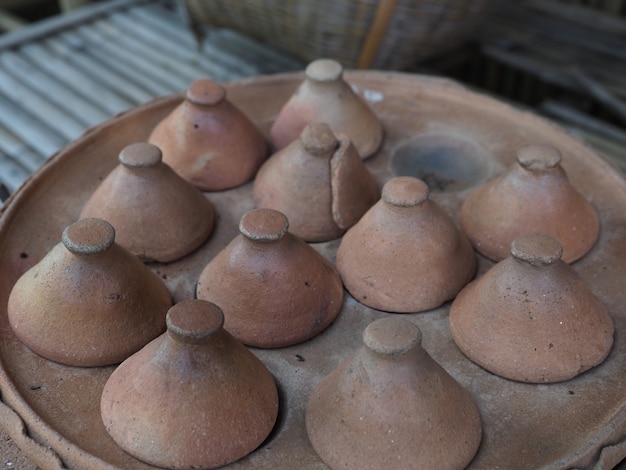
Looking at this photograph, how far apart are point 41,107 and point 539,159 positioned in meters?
1.71

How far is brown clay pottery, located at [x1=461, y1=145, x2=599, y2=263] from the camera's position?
122 centimetres

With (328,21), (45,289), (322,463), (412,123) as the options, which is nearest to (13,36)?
(328,21)

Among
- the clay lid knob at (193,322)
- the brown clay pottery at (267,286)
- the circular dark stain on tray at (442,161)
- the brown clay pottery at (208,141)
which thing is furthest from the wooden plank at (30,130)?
the clay lid knob at (193,322)

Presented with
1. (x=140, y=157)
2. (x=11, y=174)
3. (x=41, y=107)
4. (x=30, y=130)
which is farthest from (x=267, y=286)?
(x=41, y=107)

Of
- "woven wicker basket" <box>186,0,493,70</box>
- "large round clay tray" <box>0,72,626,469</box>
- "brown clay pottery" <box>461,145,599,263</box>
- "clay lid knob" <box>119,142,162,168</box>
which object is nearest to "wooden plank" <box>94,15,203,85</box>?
"woven wicker basket" <box>186,0,493,70</box>

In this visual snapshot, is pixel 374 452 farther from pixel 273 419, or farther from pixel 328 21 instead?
pixel 328 21

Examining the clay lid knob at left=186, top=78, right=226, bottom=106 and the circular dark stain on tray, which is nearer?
the clay lid knob at left=186, top=78, right=226, bottom=106

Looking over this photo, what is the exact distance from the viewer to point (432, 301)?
1.17m

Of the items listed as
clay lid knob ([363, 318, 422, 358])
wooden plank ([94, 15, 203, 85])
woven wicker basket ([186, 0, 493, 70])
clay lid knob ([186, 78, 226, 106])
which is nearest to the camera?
clay lid knob ([363, 318, 422, 358])

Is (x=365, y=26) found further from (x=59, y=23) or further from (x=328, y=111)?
(x=59, y=23)

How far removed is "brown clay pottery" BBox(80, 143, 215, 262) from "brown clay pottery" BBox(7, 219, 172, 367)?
0.14 meters

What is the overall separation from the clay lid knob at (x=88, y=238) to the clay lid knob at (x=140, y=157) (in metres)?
0.17

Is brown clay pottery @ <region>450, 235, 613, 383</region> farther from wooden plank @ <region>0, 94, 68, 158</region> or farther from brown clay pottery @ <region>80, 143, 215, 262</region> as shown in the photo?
wooden plank @ <region>0, 94, 68, 158</region>

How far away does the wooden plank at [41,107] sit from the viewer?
229 cm
